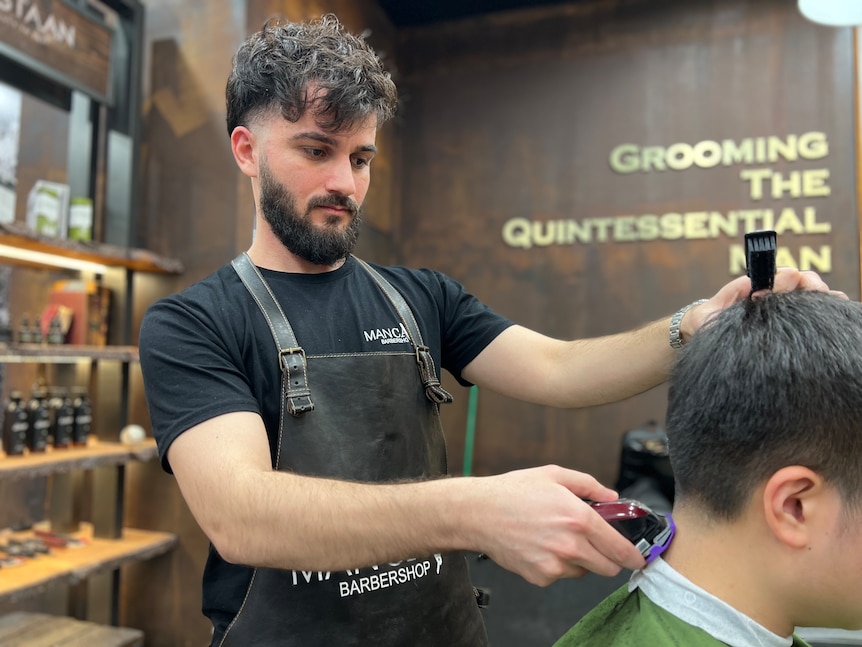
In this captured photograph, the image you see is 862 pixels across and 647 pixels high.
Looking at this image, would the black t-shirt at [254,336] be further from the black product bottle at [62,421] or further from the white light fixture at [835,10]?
the white light fixture at [835,10]

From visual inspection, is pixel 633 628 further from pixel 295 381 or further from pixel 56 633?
pixel 56 633

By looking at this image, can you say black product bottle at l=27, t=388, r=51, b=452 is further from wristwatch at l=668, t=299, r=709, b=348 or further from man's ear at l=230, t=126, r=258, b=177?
wristwatch at l=668, t=299, r=709, b=348

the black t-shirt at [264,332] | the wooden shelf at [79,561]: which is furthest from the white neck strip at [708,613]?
the wooden shelf at [79,561]

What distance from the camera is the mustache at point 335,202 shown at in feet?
4.42

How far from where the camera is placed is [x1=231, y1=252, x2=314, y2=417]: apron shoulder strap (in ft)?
4.00

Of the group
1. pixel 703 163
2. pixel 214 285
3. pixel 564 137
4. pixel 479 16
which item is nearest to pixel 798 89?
pixel 703 163

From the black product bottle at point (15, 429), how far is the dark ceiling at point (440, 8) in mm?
3620

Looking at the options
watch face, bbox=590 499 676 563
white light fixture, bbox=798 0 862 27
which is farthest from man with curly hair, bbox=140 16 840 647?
white light fixture, bbox=798 0 862 27

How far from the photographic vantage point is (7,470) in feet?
7.77

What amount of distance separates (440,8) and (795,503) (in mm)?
4837

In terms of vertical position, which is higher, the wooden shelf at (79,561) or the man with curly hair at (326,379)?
the man with curly hair at (326,379)

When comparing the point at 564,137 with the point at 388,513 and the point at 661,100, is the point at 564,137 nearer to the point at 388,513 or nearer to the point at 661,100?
the point at 661,100

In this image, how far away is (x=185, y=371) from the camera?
111 centimetres

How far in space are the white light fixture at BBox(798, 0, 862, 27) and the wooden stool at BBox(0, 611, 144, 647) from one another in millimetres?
4216
